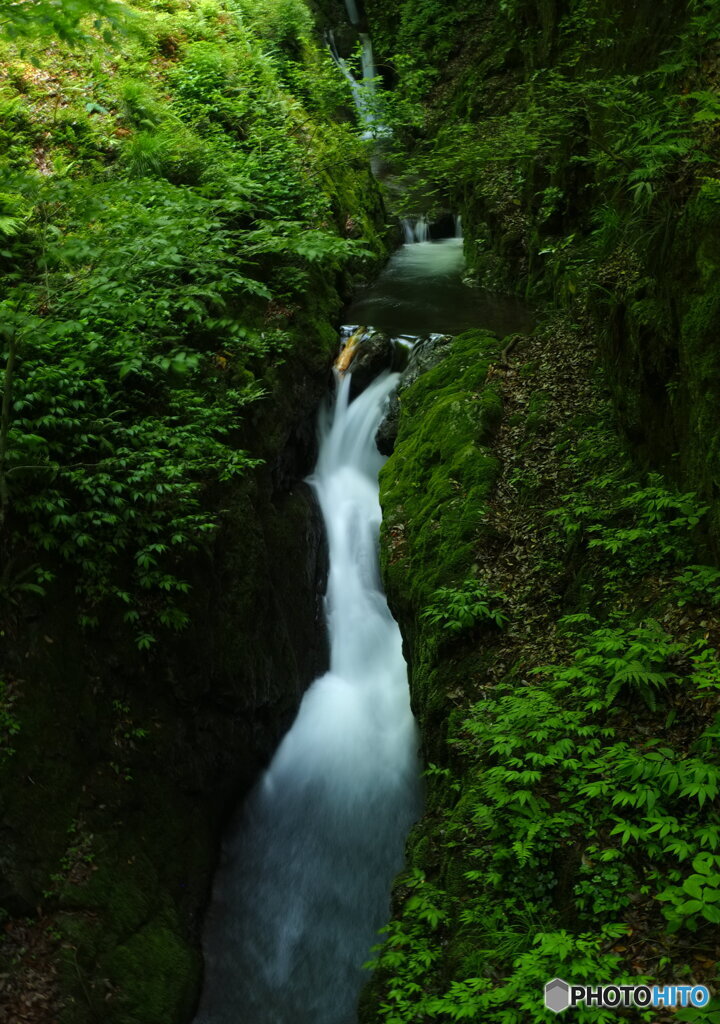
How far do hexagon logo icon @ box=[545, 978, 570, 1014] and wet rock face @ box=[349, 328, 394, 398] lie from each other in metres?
8.40

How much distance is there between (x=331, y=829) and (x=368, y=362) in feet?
21.2

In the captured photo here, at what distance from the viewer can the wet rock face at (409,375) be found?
32.4ft

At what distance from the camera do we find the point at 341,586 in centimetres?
927

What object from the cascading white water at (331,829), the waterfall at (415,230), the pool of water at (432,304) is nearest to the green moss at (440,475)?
the cascading white water at (331,829)

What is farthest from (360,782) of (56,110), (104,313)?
(56,110)

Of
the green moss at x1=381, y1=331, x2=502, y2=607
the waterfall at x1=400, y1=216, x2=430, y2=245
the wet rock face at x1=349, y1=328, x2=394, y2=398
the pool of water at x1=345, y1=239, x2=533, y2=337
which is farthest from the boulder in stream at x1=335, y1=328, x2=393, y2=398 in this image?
the waterfall at x1=400, y1=216, x2=430, y2=245

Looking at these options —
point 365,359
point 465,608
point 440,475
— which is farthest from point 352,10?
point 465,608

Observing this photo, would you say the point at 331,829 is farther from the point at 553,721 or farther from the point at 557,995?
the point at 557,995

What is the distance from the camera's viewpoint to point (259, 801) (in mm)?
7520

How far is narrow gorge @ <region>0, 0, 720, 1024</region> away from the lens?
3.79 m

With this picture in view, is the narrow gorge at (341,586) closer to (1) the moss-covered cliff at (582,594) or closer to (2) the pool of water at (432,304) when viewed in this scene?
(1) the moss-covered cliff at (582,594)

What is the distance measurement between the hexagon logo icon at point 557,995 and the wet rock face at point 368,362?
27.6 ft

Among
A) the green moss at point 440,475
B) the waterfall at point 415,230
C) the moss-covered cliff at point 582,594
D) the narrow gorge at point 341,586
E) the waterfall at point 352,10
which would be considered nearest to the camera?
the moss-covered cliff at point 582,594

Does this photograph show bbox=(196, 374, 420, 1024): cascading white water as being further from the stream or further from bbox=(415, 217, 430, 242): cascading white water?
bbox=(415, 217, 430, 242): cascading white water
